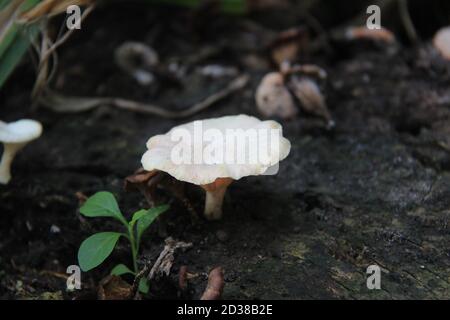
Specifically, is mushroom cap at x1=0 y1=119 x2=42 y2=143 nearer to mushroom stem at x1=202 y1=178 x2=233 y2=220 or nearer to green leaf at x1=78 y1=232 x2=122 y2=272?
green leaf at x1=78 y1=232 x2=122 y2=272

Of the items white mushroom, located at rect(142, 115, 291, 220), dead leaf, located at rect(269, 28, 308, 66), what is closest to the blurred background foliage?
dead leaf, located at rect(269, 28, 308, 66)

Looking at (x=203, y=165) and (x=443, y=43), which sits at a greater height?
(x=443, y=43)

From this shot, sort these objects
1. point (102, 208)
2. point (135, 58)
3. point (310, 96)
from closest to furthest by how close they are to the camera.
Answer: point (102, 208) < point (310, 96) < point (135, 58)

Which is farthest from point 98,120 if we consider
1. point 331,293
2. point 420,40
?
point 420,40

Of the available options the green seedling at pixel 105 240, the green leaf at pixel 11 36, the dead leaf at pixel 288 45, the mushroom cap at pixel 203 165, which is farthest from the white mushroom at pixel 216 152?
the dead leaf at pixel 288 45

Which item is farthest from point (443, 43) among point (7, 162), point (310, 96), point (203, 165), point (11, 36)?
point (7, 162)

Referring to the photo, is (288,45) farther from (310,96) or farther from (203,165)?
(203,165)

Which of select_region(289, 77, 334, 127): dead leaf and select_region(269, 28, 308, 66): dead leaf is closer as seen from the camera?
select_region(289, 77, 334, 127): dead leaf
